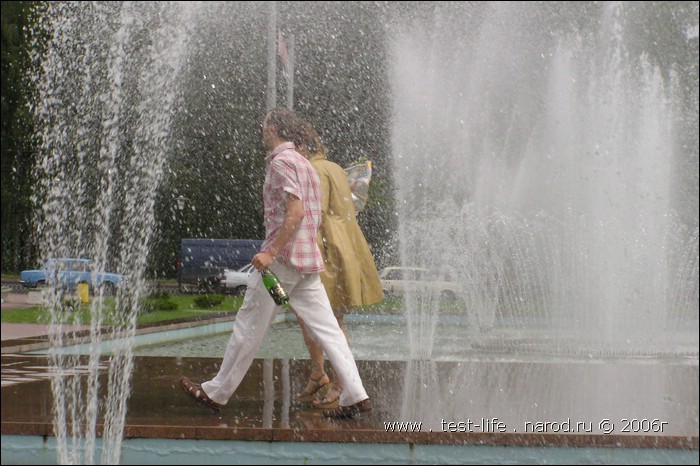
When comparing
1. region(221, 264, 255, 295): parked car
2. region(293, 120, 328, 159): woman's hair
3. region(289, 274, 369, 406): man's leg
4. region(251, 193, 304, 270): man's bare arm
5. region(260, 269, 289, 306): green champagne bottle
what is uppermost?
region(293, 120, 328, 159): woman's hair

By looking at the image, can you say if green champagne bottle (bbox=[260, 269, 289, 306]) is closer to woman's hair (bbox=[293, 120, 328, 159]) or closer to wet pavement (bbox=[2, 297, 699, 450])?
wet pavement (bbox=[2, 297, 699, 450])

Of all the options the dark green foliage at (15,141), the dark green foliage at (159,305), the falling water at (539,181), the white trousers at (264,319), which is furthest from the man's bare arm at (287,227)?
the dark green foliage at (15,141)

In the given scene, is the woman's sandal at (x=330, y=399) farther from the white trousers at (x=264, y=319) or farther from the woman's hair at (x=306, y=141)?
the woman's hair at (x=306, y=141)

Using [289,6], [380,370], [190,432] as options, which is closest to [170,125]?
[289,6]

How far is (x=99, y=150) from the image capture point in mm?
22453

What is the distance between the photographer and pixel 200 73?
20.2 m

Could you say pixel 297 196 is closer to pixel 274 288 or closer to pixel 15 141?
pixel 274 288

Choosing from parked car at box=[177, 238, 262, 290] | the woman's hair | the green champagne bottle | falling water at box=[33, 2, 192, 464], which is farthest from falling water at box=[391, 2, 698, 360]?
parked car at box=[177, 238, 262, 290]

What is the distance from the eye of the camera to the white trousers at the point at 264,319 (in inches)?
182

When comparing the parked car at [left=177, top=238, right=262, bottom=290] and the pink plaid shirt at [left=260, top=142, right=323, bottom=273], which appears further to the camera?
the parked car at [left=177, top=238, right=262, bottom=290]

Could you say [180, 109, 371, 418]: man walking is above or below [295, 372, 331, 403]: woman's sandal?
above

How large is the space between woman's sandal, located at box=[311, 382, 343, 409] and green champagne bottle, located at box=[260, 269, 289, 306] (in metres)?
0.88

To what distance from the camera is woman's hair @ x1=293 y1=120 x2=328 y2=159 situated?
496cm

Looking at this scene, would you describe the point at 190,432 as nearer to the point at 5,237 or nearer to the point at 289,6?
the point at 289,6
